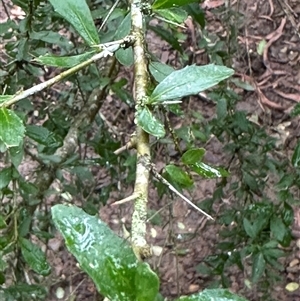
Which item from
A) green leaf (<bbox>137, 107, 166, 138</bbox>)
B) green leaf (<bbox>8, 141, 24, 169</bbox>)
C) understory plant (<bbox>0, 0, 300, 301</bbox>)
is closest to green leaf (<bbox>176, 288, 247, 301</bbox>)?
understory plant (<bbox>0, 0, 300, 301</bbox>)

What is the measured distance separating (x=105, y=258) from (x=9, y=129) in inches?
7.3

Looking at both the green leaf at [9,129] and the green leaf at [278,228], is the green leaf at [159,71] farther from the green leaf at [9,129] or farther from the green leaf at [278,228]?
the green leaf at [278,228]

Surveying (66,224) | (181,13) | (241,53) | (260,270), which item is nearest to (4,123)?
(66,224)

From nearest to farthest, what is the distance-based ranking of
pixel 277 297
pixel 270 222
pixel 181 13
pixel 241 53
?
pixel 181 13 < pixel 270 222 < pixel 277 297 < pixel 241 53

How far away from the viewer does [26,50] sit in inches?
48.2

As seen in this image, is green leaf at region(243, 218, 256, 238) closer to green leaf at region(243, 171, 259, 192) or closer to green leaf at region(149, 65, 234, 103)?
green leaf at region(243, 171, 259, 192)

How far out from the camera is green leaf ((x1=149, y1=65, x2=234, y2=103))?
26.0 inches

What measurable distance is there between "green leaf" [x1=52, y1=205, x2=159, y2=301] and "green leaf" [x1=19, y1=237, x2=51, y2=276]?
0.70 m

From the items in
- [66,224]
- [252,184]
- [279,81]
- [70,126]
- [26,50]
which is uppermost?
[66,224]

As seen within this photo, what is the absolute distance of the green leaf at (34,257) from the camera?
4.06ft

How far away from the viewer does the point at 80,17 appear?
73cm

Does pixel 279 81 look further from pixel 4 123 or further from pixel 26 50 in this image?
pixel 4 123

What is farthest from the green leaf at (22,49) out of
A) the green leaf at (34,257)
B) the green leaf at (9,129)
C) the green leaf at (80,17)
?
the green leaf at (9,129)

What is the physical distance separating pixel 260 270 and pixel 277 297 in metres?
0.78
